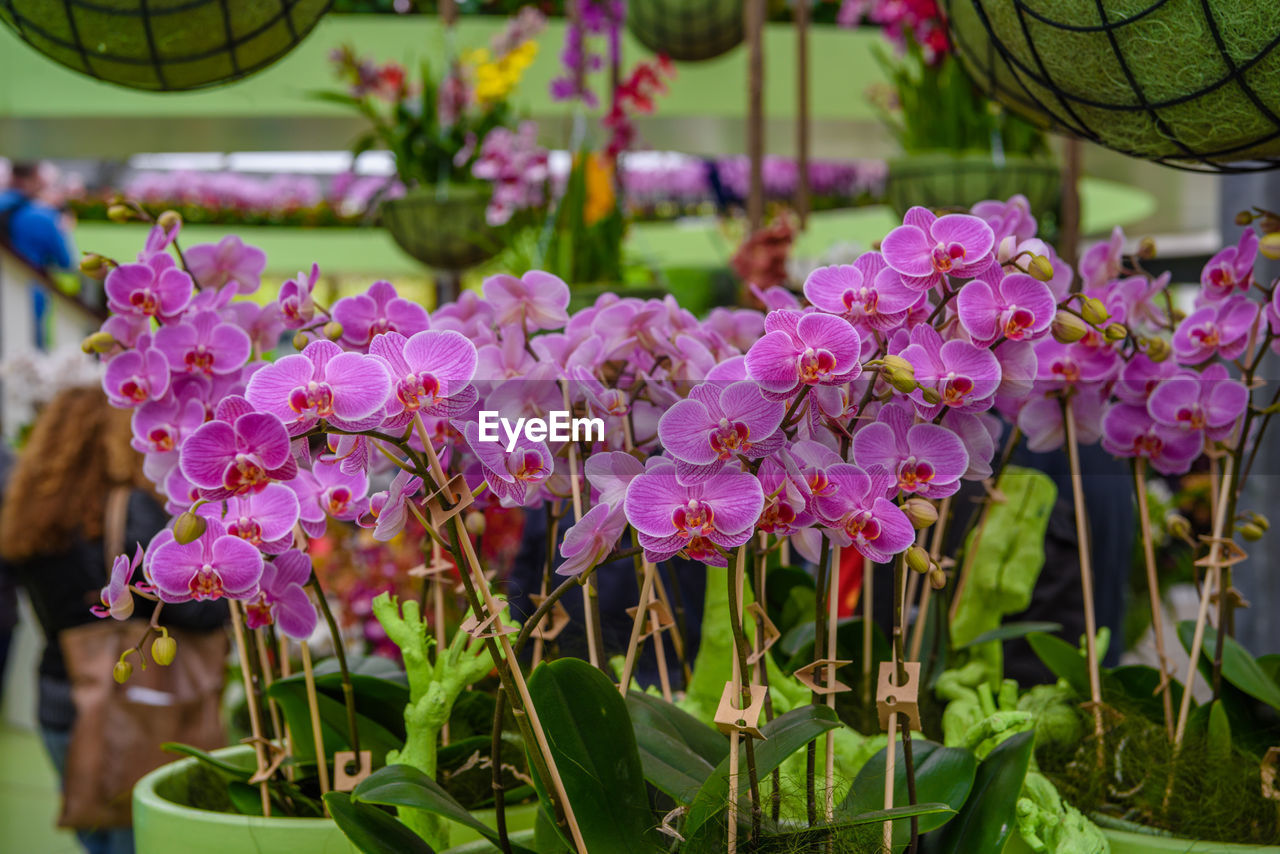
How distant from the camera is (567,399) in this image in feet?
1.94

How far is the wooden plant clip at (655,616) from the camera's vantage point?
0.57 meters

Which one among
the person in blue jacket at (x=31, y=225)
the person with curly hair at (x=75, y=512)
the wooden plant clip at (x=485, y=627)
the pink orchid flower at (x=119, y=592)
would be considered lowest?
the person with curly hair at (x=75, y=512)

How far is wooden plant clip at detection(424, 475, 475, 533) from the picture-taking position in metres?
0.49

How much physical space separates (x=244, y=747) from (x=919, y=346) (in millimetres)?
542

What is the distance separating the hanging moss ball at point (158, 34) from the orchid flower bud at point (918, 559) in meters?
0.57

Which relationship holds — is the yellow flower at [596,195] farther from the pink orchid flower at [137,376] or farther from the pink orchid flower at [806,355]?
the pink orchid flower at [806,355]

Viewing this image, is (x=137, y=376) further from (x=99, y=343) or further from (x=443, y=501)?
(x=443, y=501)

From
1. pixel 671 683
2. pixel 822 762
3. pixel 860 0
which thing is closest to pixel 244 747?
pixel 671 683

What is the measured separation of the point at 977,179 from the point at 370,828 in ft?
5.09

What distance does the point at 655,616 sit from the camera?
1.97 ft

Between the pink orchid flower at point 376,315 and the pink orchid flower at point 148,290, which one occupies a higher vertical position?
the pink orchid flower at point 148,290

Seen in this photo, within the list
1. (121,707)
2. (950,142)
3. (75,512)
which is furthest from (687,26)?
(121,707)

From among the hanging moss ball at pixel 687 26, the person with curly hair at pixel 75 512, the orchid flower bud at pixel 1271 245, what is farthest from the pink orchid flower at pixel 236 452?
the hanging moss ball at pixel 687 26

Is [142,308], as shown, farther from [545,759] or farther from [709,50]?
[709,50]
